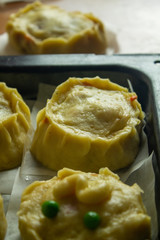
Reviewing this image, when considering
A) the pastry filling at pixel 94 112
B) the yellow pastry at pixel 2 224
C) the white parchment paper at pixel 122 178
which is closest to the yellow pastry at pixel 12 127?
the white parchment paper at pixel 122 178

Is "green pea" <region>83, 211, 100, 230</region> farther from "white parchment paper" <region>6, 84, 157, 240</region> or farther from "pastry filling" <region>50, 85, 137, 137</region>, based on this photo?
"pastry filling" <region>50, 85, 137, 137</region>

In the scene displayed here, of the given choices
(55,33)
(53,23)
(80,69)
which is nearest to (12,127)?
(80,69)

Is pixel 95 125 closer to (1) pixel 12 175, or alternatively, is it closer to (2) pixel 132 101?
(2) pixel 132 101

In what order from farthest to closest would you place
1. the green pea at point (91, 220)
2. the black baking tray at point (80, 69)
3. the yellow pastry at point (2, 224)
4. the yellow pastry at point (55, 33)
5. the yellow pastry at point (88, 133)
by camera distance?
the yellow pastry at point (55, 33), the black baking tray at point (80, 69), the yellow pastry at point (88, 133), the yellow pastry at point (2, 224), the green pea at point (91, 220)

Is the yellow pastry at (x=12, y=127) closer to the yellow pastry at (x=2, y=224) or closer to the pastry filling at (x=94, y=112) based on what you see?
the pastry filling at (x=94, y=112)

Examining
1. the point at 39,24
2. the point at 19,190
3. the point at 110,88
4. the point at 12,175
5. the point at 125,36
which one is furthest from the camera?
the point at 125,36

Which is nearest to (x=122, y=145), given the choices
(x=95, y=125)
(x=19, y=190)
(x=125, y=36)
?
(x=95, y=125)

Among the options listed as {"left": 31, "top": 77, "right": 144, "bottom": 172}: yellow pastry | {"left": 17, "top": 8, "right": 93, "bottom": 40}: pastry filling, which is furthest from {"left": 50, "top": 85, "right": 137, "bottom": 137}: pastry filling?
{"left": 17, "top": 8, "right": 93, "bottom": 40}: pastry filling
